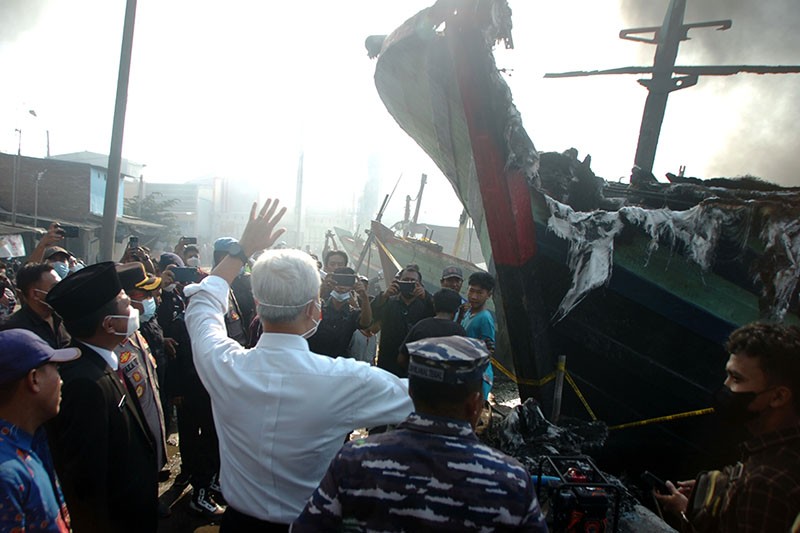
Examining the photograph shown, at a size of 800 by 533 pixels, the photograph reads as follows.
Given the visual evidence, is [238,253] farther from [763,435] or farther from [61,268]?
[61,268]

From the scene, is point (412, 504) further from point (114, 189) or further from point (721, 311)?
point (114, 189)

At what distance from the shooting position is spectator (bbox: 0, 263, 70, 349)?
3320mm

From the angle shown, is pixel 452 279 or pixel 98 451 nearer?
pixel 98 451

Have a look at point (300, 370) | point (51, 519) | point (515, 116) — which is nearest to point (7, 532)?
point (51, 519)

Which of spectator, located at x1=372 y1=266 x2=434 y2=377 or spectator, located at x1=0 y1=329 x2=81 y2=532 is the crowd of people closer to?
spectator, located at x1=0 y1=329 x2=81 y2=532

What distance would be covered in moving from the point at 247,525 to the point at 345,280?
8.02ft

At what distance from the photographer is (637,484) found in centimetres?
507

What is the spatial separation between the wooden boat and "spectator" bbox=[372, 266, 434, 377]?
90 centimetres

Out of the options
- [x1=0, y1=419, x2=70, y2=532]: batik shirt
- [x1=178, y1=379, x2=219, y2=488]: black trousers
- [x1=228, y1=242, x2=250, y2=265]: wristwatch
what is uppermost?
[x1=228, y1=242, x2=250, y2=265]: wristwatch

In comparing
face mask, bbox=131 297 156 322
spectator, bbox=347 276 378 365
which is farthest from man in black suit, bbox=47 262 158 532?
spectator, bbox=347 276 378 365

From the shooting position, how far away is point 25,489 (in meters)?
1.44

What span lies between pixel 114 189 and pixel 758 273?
908 centimetres

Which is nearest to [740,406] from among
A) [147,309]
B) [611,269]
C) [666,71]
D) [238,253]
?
[238,253]

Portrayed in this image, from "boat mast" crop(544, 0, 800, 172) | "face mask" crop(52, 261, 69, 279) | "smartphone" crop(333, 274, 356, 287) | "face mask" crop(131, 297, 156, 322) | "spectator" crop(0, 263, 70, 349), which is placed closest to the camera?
"spectator" crop(0, 263, 70, 349)
